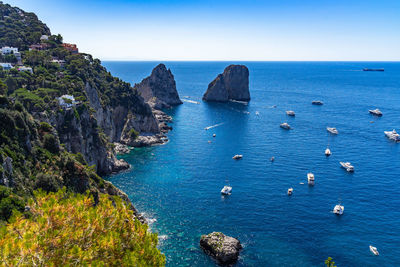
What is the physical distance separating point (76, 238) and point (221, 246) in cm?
3324

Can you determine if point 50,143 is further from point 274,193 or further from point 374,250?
point 374,250

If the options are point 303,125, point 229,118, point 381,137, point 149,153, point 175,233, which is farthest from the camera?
point 229,118

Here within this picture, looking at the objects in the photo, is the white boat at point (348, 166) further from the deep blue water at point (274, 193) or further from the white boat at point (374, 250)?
the white boat at point (374, 250)

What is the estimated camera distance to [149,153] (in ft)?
327

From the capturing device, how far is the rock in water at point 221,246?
47969 millimetres

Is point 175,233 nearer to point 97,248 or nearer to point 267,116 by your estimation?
point 97,248

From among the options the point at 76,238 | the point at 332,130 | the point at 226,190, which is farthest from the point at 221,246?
the point at 332,130

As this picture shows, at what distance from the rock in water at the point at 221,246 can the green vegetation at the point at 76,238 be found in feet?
84.1

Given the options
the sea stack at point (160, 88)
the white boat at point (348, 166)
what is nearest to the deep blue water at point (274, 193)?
the white boat at point (348, 166)

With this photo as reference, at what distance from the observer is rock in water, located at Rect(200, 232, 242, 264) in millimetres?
47969

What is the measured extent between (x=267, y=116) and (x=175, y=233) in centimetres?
11236

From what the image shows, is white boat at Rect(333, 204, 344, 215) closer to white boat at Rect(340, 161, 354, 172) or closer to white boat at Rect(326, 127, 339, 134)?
white boat at Rect(340, 161, 354, 172)

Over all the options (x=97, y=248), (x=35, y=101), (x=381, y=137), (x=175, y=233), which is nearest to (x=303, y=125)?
(x=381, y=137)

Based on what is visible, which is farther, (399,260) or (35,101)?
(35,101)
